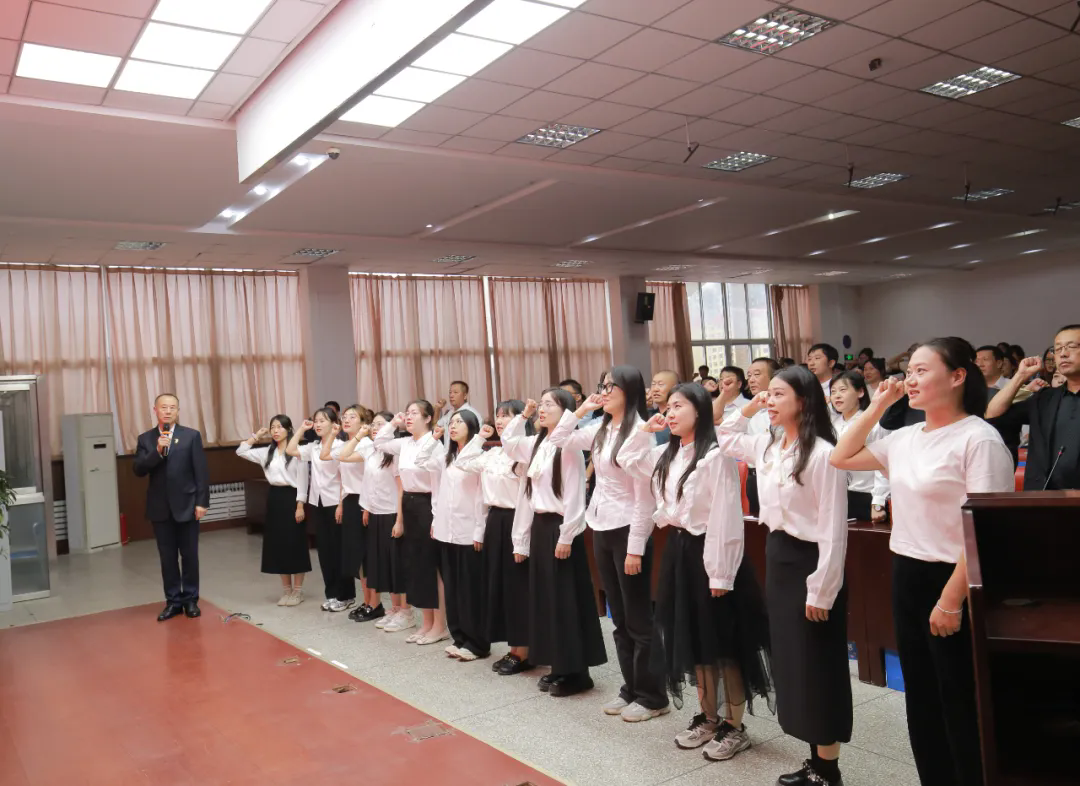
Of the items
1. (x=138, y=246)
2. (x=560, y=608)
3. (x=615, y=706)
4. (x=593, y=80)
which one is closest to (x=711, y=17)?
(x=593, y=80)

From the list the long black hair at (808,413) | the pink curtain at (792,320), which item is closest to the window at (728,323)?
the pink curtain at (792,320)

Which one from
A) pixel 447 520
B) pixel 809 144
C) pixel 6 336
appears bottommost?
pixel 447 520

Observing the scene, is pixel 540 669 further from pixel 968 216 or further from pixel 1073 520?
pixel 968 216

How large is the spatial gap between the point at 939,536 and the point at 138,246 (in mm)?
9676

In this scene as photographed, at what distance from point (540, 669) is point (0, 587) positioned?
16.6 ft

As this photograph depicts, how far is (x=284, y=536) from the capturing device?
6730mm

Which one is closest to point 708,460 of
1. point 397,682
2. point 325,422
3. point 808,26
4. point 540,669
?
point 540,669

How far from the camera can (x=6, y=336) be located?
419 inches

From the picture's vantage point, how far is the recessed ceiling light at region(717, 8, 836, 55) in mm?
5059

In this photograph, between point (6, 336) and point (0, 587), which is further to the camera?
point (6, 336)

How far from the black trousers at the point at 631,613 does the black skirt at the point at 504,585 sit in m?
0.68

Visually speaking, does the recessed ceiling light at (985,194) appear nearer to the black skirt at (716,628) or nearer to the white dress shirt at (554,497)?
the white dress shirt at (554,497)

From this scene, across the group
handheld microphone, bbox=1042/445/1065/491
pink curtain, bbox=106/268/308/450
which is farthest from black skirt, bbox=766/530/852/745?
pink curtain, bbox=106/268/308/450

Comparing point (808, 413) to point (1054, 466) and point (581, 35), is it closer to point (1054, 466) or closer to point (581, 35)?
point (1054, 466)
